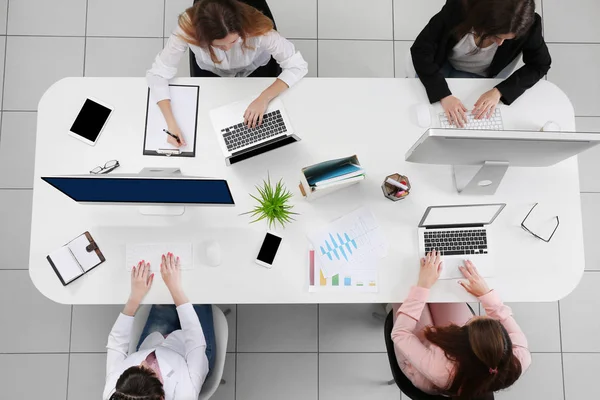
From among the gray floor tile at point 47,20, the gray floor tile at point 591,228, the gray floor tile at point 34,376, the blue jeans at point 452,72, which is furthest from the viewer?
the gray floor tile at point 47,20

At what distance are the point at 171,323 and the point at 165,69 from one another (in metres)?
1.14

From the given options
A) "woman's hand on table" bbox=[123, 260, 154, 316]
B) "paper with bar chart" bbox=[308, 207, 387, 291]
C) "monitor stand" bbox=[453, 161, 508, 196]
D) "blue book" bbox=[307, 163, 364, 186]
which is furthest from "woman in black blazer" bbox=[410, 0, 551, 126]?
"woman's hand on table" bbox=[123, 260, 154, 316]

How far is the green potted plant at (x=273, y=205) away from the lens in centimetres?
177

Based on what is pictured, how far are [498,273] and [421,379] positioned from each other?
0.53m

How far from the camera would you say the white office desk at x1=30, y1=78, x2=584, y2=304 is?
1.81 m

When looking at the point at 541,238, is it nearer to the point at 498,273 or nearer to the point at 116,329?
the point at 498,273

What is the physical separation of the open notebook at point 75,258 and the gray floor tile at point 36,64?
4.50 ft

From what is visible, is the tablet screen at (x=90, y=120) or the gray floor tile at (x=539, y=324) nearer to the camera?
the tablet screen at (x=90, y=120)

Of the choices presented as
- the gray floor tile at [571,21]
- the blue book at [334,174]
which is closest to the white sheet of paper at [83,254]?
the blue book at [334,174]

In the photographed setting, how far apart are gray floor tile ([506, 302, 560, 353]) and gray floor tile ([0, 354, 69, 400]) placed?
264 centimetres

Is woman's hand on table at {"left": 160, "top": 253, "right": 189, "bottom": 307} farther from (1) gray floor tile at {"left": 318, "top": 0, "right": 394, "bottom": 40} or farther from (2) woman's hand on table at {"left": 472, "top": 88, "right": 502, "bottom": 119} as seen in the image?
(1) gray floor tile at {"left": 318, "top": 0, "right": 394, "bottom": 40}

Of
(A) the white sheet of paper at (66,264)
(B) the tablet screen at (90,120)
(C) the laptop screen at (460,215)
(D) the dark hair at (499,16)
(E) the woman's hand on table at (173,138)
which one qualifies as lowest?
(A) the white sheet of paper at (66,264)

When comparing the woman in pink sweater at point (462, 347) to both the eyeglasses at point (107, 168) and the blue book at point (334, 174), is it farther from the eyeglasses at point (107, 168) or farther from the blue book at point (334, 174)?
the eyeglasses at point (107, 168)

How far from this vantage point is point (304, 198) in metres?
1.85
